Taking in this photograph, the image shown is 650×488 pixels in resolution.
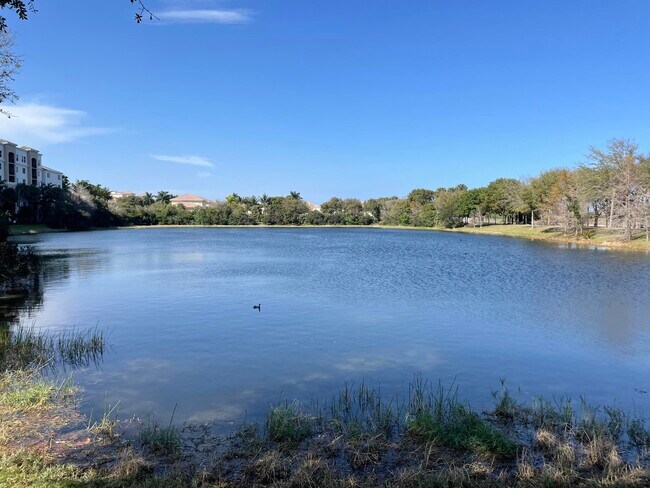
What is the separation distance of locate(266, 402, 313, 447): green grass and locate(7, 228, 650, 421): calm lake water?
0.90 m

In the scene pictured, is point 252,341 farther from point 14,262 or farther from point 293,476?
point 14,262

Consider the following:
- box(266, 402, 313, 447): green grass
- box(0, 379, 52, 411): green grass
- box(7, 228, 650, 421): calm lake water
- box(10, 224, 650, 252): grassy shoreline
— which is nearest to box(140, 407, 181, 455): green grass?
box(7, 228, 650, 421): calm lake water

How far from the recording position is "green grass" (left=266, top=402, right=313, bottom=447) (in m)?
7.02

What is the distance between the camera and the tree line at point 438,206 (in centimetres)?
5634

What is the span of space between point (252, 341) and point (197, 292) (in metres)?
9.29

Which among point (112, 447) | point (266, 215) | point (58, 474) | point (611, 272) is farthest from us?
point (266, 215)

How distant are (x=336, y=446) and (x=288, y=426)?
848 mm

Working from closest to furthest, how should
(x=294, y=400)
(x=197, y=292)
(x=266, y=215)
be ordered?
(x=294, y=400)
(x=197, y=292)
(x=266, y=215)

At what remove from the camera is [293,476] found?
5.67 m

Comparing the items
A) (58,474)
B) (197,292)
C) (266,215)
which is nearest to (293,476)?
(58,474)

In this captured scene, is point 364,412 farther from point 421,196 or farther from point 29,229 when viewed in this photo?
point 421,196

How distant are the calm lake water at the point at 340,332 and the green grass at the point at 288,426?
90cm

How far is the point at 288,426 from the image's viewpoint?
23.5 feet

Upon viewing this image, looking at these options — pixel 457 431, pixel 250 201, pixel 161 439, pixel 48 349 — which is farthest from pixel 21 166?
pixel 457 431
